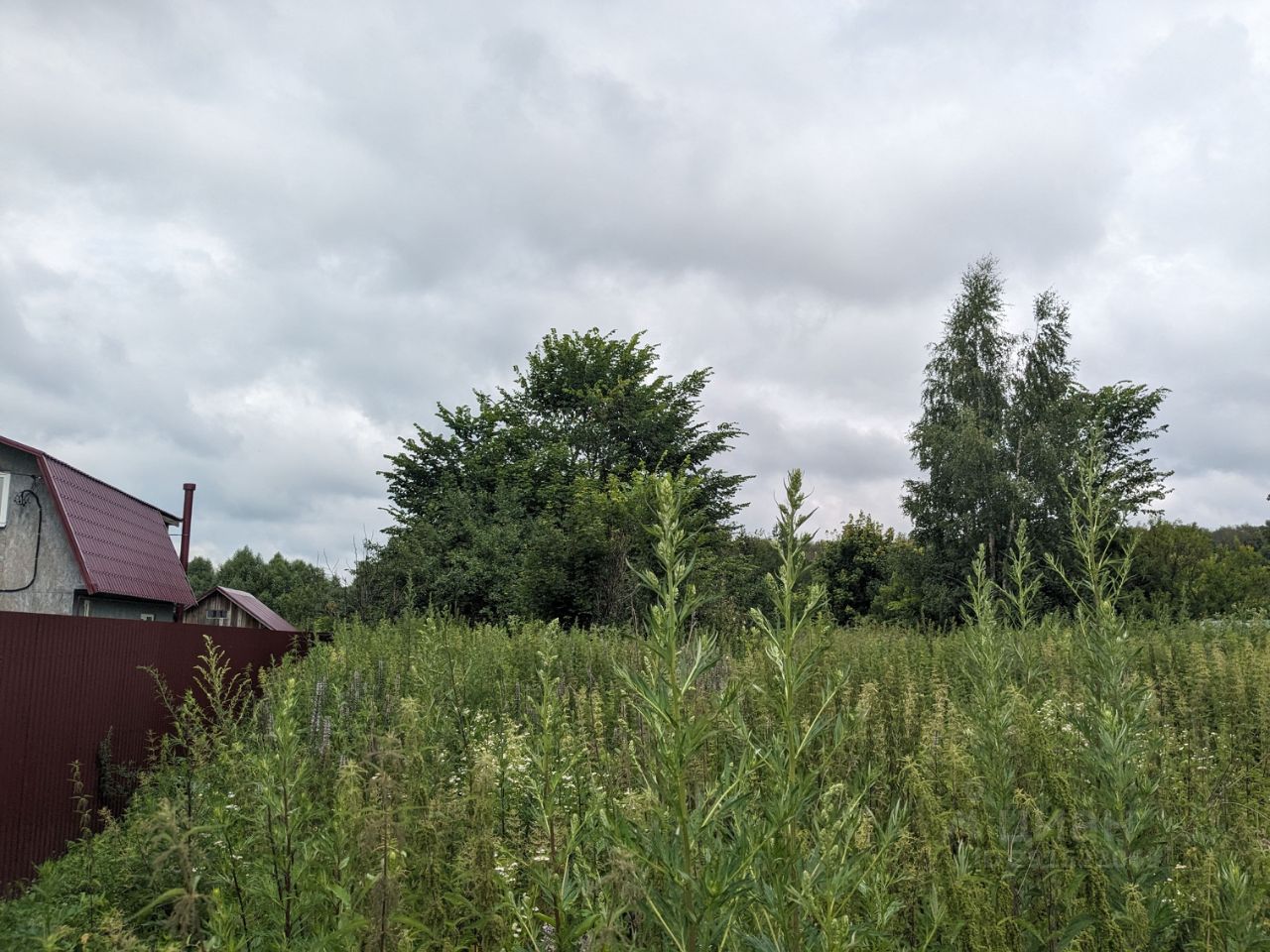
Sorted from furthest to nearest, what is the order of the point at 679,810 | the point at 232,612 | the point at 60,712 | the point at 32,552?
1. the point at 232,612
2. the point at 32,552
3. the point at 60,712
4. the point at 679,810

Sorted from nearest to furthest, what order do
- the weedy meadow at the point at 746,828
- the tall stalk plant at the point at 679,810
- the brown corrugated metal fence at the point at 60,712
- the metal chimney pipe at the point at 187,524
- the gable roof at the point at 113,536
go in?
the tall stalk plant at the point at 679,810 < the weedy meadow at the point at 746,828 < the brown corrugated metal fence at the point at 60,712 < the gable roof at the point at 113,536 < the metal chimney pipe at the point at 187,524

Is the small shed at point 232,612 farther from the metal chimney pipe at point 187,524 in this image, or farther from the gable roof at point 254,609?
the metal chimney pipe at point 187,524

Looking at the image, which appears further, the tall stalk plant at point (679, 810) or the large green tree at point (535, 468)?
the large green tree at point (535, 468)

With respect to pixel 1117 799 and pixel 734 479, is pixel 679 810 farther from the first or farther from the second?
pixel 734 479

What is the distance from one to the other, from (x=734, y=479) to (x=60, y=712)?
24558 millimetres

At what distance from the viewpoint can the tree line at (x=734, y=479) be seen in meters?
25.2

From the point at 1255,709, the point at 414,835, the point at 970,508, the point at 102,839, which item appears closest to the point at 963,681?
the point at 1255,709

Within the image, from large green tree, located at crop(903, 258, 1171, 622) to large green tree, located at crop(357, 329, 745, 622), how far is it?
719cm

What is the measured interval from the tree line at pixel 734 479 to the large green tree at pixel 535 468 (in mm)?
67

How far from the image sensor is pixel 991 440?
26219 millimetres

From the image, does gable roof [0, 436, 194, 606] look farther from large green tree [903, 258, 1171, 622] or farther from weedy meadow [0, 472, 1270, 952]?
large green tree [903, 258, 1171, 622]

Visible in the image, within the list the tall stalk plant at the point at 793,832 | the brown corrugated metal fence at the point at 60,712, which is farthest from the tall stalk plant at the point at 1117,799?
the brown corrugated metal fence at the point at 60,712

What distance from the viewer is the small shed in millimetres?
29625

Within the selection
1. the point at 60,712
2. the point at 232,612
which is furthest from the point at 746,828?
the point at 232,612
